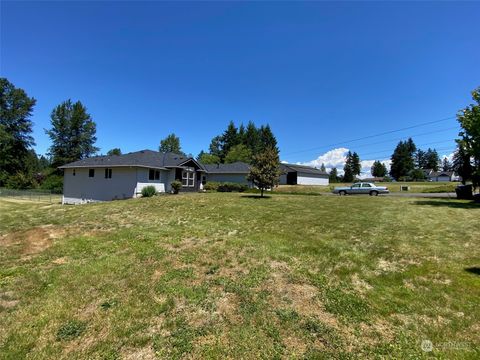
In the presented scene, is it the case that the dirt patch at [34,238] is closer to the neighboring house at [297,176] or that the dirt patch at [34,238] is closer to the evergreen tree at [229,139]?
the neighboring house at [297,176]

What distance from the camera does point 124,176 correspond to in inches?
1114

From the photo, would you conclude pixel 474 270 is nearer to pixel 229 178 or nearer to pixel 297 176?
pixel 229 178

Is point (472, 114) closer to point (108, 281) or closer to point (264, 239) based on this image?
point (264, 239)

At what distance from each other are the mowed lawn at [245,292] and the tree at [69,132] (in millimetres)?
61992

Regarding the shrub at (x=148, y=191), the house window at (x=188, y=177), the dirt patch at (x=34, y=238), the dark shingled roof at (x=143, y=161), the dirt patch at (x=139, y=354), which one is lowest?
the dirt patch at (x=139, y=354)

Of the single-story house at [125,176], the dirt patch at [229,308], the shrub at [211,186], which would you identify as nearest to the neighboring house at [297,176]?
the shrub at [211,186]

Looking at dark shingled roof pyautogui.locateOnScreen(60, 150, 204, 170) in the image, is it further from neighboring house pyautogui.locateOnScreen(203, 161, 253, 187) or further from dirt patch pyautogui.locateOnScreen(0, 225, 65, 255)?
dirt patch pyautogui.locateOnScreen(0, 225, 65, 255)

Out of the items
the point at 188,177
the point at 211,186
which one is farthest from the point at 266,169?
the point at 211,186

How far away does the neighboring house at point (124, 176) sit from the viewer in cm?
2795

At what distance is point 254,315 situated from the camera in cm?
553

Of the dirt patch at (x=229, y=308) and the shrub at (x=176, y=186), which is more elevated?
the shrub at (x=176, y=186)

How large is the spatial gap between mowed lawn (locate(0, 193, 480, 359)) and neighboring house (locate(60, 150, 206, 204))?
52.7 ft

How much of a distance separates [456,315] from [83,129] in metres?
76.1

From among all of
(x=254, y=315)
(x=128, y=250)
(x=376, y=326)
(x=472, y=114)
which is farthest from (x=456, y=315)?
(x=472, y=114)
